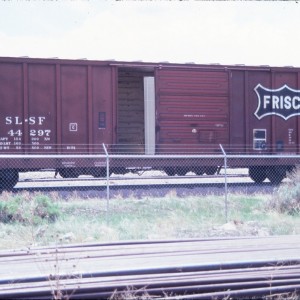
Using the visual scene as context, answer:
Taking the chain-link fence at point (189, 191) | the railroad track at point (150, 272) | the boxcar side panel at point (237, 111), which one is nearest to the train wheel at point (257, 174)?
the chain-link fence at point (189, 191)

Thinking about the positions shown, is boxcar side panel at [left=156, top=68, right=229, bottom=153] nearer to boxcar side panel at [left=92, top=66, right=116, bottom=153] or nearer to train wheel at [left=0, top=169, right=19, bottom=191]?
boxcar side panel at [left=92, top=66, right=116, bottom=153]

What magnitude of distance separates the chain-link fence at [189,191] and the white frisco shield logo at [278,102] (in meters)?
1.61

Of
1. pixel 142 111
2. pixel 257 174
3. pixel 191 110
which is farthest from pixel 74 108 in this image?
pixel 257 174

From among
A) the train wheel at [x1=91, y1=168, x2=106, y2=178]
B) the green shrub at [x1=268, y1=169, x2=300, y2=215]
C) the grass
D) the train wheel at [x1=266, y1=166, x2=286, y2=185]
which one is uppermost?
the train wheel at [x1=91, y1=168, x2=106, y2=178]

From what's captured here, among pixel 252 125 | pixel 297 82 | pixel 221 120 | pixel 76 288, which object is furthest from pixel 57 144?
pixel 76 288

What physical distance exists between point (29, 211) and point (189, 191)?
594 centimetres

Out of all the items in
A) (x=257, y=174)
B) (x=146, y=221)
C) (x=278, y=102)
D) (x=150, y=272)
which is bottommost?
(x=146, y=221)

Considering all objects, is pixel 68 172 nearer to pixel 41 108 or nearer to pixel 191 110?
pixel 41 108

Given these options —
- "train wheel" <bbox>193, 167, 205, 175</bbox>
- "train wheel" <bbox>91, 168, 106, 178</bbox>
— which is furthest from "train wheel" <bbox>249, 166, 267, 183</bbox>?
"train wheel" <bbox>91, 168, 106, 178</bbox>

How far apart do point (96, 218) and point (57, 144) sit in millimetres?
5436

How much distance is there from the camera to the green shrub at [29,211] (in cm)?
1040

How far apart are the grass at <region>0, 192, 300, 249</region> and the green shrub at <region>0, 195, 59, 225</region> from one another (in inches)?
1.3

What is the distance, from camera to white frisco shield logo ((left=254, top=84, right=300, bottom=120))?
1808 centimetres

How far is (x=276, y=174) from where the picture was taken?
60.0 ft
